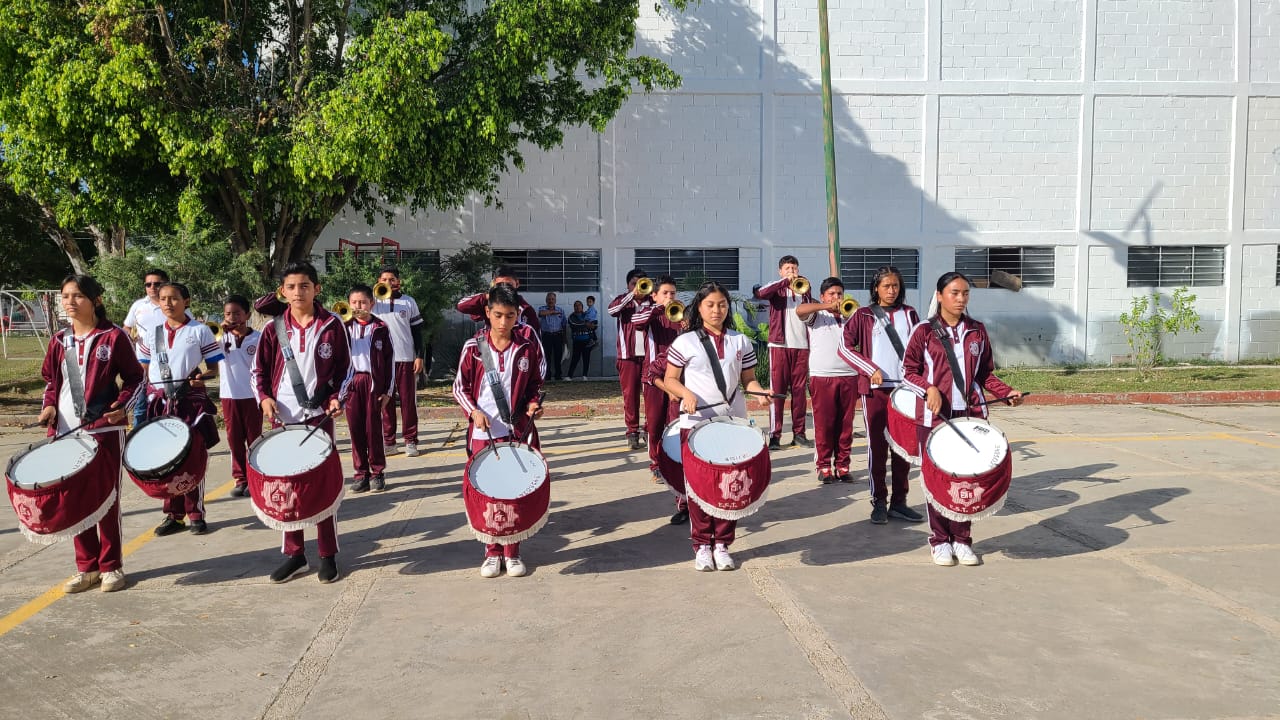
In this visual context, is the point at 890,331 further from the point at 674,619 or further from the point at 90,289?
the point at 90,289

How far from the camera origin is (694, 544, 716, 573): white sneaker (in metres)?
5.30

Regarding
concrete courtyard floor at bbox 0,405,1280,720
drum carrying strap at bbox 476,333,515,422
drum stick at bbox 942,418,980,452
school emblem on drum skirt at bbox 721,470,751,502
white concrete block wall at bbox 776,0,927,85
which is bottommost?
concrete courtyard floor at bbox 0,405,1280,720

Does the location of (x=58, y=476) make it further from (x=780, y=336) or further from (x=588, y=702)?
(x=780, y=336)

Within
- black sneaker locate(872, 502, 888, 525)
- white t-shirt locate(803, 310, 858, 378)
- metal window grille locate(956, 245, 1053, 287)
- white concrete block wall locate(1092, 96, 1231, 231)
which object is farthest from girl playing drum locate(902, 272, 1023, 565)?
white concrete block wall locate(1092, 96, 1231, 231)

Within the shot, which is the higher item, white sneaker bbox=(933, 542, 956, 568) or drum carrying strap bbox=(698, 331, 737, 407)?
Result: drum carrying strap bbox=(698, 331, 737, 407)

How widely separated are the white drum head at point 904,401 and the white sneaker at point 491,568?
9.26ft

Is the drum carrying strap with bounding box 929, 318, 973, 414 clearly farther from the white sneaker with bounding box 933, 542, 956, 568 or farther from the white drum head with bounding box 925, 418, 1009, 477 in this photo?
the white sneaker with bounding box 933, 542, 956, 568

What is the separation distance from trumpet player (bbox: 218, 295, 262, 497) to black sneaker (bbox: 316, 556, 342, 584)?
7.94 feet

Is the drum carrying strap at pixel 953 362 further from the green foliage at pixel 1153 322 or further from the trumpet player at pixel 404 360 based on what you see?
the green foliage at pixel 1153 322

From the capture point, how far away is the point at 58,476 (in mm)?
4797

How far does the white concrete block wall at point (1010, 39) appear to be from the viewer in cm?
1842

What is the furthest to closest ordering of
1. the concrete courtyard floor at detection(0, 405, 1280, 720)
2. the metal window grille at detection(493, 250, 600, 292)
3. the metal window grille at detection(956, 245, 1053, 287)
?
the metal window grille at detection(956, 245, 1053, 287) → the metal window grille at detection(493, 250, 600, 292) → the concrete courtyard floor at detection(0, 405, 1280, 720)

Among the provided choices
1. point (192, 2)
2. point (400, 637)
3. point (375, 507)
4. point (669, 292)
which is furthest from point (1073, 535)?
point (192, 2)

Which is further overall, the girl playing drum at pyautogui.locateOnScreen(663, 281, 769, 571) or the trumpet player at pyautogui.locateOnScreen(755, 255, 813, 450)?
the trumpet player at pyautogui.locateOnScreen(755, 255, 813, 450)
